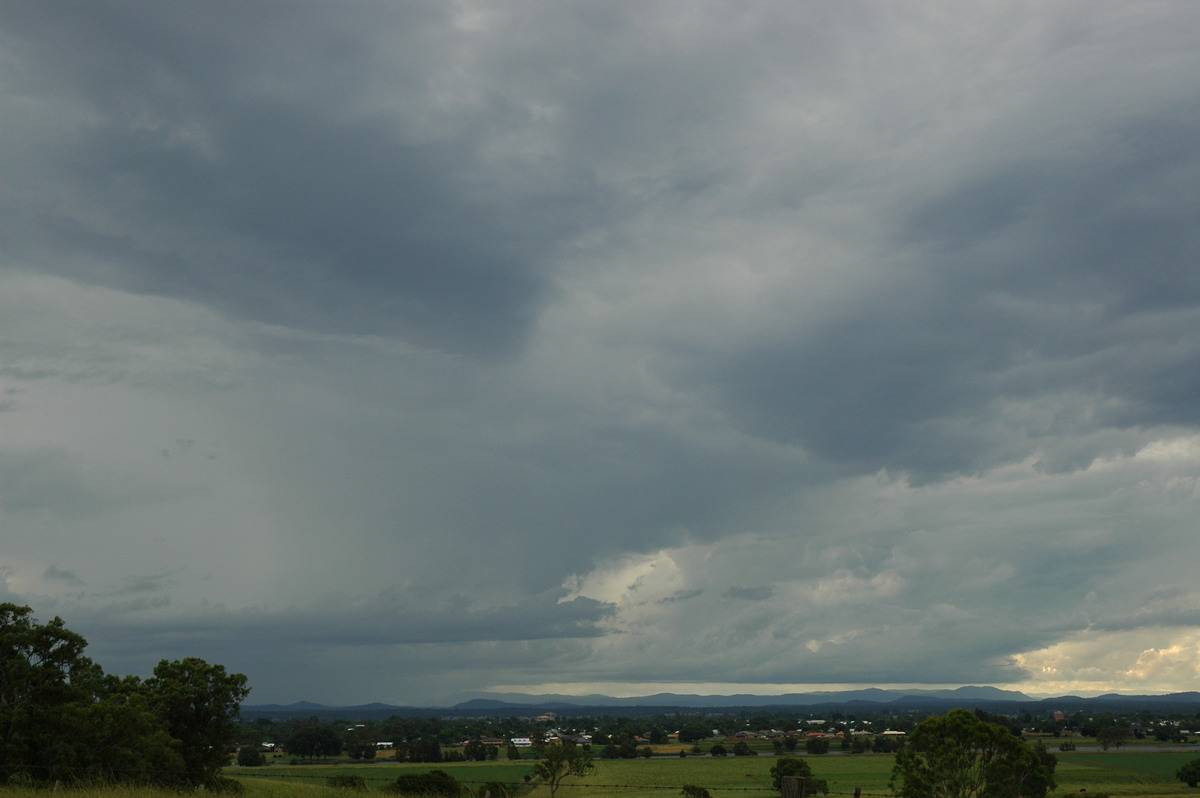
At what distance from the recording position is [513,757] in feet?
586

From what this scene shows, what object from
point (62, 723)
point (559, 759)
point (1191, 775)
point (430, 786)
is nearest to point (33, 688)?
point (62, 723)

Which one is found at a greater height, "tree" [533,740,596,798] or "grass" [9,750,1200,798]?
"tree" [533,740,596,798]

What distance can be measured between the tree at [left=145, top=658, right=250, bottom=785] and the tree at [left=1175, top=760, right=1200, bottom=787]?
116791 millimetres

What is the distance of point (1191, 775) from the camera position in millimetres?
117625

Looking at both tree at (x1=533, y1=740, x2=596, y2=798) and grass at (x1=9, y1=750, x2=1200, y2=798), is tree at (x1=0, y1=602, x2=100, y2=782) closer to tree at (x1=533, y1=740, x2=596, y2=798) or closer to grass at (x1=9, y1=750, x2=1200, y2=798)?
grass at (x1=9, y1=750, x2=1200, y2=798)

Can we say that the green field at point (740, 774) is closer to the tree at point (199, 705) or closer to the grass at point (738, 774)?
the grass at point (738, 774)

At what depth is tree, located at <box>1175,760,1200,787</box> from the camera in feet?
384

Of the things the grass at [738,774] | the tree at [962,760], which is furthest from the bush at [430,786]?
the grass at [738,774]

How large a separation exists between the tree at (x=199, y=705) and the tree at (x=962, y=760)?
139 feet

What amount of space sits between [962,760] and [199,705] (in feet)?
159

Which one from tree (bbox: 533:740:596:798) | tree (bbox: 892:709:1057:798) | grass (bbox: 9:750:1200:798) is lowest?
grass (bbox: 9:750:1200:798)

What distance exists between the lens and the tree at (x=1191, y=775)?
117 meters

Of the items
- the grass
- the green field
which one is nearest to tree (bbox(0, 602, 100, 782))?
the grass

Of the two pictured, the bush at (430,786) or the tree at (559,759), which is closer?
the bush at (430,786)
